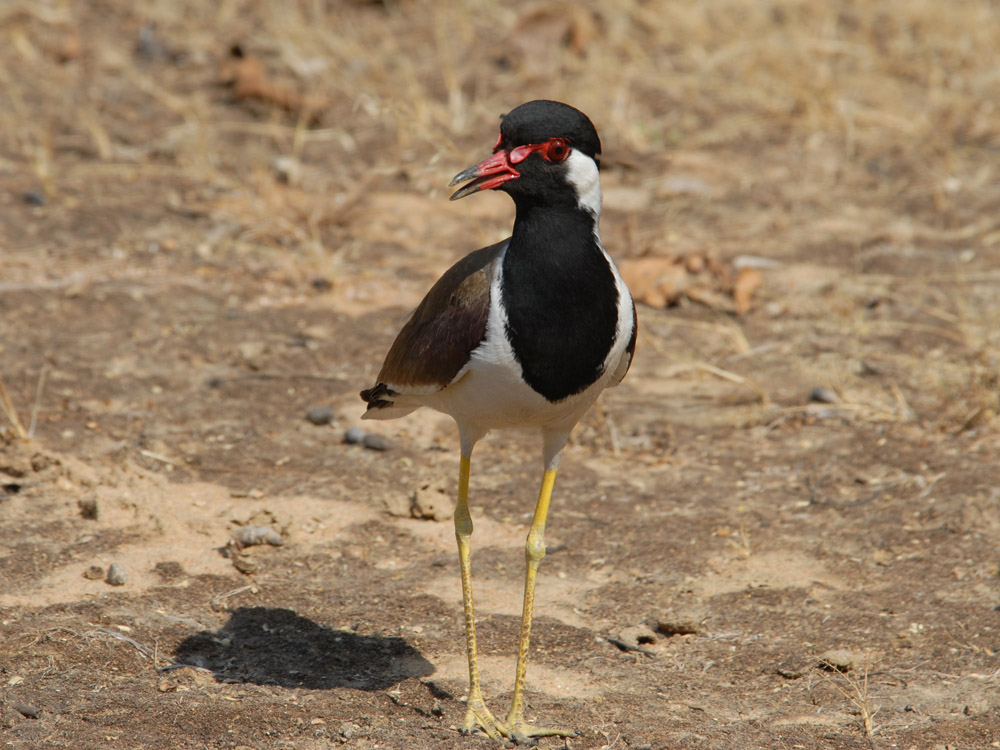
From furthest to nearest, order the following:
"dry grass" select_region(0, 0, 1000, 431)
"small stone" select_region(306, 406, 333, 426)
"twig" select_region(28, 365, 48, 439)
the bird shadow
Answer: "dry grass" select_region(0, 0, 1000, 431), "small stone" select_region(306, 406, 333, 426), "twig" select_region(28, 365, 48, 439), the bird shadow

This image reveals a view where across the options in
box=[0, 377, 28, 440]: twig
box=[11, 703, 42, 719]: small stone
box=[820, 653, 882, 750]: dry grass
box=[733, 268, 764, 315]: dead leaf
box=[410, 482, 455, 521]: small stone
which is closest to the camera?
box=[11, 703, 42, 719]: small stone

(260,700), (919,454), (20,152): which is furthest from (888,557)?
(20,152)

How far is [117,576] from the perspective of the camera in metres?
4.45

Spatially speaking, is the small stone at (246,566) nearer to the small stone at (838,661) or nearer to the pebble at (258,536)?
the pebble at (258,536)

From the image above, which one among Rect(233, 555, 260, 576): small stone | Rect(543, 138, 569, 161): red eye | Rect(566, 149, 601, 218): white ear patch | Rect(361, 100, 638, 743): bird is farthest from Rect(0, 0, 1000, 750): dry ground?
Rect(543, 138, 569, 161): red eye

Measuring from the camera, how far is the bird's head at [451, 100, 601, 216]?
361 centimetres

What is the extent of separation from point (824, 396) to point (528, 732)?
10.1ft

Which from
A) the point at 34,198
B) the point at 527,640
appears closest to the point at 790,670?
the point at 527,640

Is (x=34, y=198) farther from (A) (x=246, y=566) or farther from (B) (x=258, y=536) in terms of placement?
(A) (x=246, y=566)

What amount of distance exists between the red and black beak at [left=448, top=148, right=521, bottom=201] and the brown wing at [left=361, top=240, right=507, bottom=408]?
0.31 meters

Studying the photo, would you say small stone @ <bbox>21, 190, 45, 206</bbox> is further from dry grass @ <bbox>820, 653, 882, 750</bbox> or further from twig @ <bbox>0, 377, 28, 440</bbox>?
dry grass @ <bbox>820, 653, 882, 750</bbox>

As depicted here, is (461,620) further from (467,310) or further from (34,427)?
(34,427)

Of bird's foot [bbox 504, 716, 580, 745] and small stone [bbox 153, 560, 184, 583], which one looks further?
small stone [bbox 153, 560, 184, 583]

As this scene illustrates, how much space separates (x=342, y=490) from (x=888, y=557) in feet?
8.26
